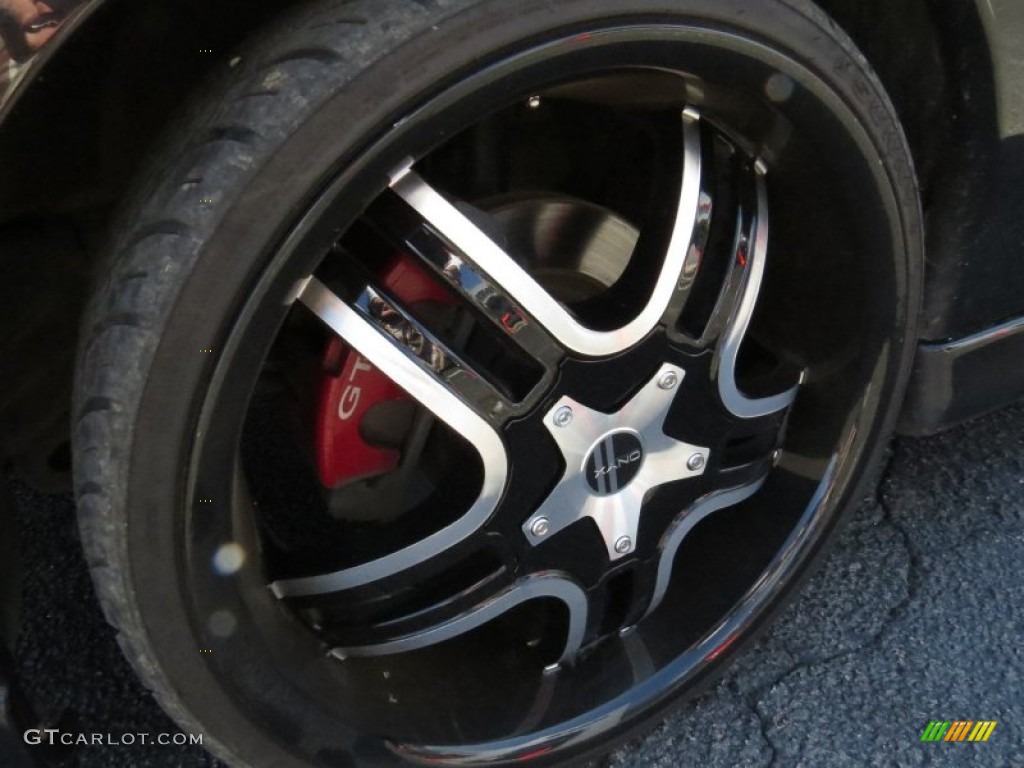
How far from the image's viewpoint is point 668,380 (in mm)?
1122

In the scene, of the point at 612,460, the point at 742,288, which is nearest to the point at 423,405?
the point at 612,460

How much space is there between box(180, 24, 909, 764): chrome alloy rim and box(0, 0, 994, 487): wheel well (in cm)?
20

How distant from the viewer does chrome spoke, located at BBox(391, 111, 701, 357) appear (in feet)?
3.07

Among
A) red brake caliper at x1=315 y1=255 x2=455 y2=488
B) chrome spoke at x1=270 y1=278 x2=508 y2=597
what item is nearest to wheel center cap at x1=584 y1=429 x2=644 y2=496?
chrome spoke at x1=270 y1=278 x2=508 y2=597

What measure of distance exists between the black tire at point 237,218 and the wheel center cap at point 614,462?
36 cm

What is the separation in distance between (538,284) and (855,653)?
33.0 inches

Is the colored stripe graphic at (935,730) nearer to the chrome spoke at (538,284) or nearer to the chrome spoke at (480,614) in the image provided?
the chrome spoke at (480,614)

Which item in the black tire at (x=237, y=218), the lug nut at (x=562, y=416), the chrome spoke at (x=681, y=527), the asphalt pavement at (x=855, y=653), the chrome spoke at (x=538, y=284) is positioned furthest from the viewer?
the asphalt pavement at (x=855, y=653)

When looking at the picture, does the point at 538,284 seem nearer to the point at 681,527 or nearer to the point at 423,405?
the point at 423,405

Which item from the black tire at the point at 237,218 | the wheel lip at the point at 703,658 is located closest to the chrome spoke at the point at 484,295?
the black tire at the point at 237,218

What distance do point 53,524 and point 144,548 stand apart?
890 millimetres

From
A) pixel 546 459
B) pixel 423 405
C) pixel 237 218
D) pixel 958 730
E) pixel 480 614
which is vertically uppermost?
pixel 237 218

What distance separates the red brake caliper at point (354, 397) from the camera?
3.30 ft

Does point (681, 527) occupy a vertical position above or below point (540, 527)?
below
